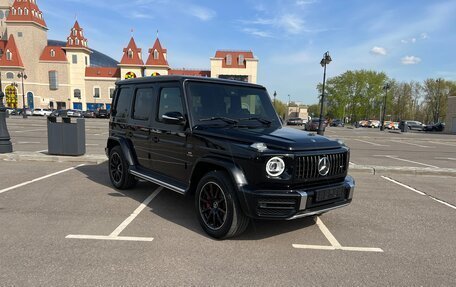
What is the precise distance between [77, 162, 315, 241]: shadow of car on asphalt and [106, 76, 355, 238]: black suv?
0.40 metres

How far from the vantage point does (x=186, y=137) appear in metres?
4.24

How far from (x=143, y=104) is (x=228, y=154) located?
7.92 feet

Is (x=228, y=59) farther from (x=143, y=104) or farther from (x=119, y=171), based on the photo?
(x=143, y=104)

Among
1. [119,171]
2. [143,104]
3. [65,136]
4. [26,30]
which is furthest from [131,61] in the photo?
[143,104]

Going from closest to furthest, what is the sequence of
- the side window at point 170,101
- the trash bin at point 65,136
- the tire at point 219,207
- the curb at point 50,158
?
the tire at point 219,207 < the side window at point 170,101 < the curb at point 50,158 < the trash bin at point 65,136

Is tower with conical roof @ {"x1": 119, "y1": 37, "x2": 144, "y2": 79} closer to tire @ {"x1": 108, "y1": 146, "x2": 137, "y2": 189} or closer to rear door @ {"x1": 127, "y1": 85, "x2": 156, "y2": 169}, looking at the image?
tire @ {"x1": 108, "y1": 146, "x2": 137, "y2": 189}


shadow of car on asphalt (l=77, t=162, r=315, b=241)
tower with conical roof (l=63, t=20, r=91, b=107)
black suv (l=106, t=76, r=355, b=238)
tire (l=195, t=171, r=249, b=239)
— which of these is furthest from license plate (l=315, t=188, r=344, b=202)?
tower with conical roof (l=63, t=20, r=91, b=107)

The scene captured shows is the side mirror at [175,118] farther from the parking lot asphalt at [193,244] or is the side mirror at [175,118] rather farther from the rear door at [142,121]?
the parking lot asphalt at [193,244]

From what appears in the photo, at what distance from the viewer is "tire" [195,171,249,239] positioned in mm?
3607

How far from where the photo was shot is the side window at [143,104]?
5109mm

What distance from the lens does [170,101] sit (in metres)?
4.64

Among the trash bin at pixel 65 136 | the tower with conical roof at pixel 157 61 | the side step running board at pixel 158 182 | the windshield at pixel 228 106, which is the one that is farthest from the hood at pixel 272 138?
the tower with conical roof at pixel 157 61

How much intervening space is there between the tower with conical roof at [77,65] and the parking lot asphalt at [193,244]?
68775mm

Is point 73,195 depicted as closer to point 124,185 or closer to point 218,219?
point 124,185
